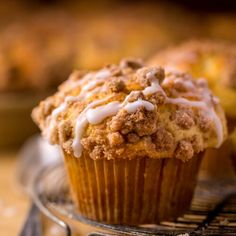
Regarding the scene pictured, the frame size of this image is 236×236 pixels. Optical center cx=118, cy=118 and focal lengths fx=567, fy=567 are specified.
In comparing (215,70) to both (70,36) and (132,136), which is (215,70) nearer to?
(132,136)

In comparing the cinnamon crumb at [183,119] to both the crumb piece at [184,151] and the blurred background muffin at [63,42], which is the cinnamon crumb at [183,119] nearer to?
the crumb piece at [184,151]

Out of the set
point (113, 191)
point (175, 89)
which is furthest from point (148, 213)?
point (175, 89)

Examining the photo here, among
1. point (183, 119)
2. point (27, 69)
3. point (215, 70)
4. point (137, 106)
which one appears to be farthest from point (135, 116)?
point (27, 69)

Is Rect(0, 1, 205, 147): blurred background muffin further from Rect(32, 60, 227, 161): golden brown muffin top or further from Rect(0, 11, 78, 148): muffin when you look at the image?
Rect(32, 60, 227, 161): golden brown muffin top

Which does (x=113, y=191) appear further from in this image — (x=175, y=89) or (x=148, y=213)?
(x=175, y=89)

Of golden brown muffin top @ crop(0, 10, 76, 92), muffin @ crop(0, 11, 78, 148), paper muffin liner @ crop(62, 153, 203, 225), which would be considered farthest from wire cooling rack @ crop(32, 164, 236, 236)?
golden brown muffin top @ crop(0, 10, 76, 92)

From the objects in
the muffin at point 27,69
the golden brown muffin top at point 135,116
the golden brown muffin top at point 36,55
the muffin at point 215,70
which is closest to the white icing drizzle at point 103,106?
the golden brown muffin top at point 135,116
